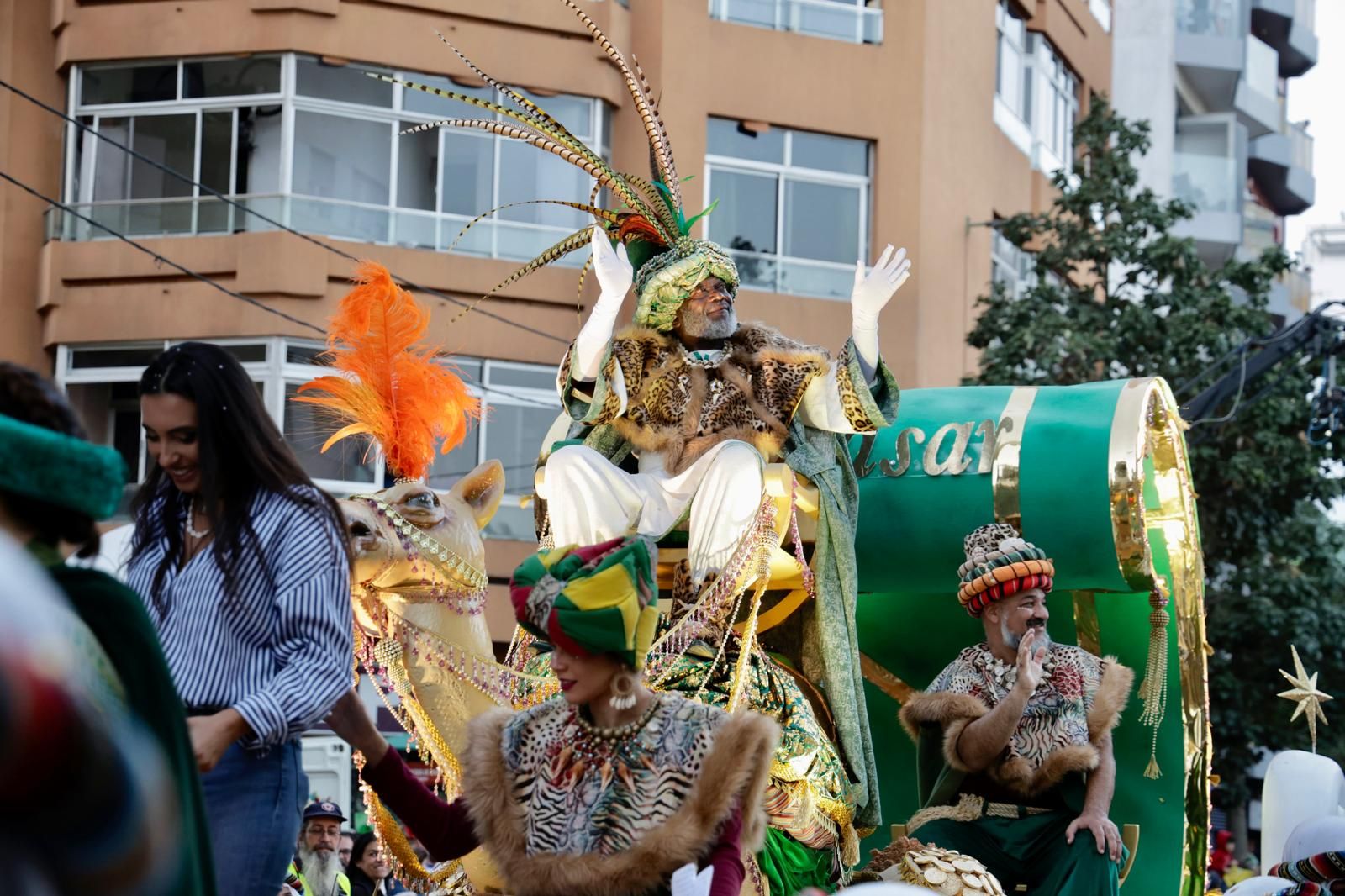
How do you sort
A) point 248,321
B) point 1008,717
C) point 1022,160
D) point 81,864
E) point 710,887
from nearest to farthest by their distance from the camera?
point 81,864 → point 710,887 → point 1008,717 → point 248,321 → point 1022,160

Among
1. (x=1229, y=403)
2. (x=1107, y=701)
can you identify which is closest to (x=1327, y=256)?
(x=1229, y=403)

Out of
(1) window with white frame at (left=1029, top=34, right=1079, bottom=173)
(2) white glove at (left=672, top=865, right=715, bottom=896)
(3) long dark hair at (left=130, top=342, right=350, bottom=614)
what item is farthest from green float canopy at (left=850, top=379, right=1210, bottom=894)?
(1) window with white frame at (left=1029, top=34, right=1079, bottom=173)

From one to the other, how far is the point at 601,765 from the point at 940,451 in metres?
4.32

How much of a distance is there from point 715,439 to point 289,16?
1438 centimetres

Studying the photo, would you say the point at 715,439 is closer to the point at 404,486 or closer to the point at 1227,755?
the point at 404,486

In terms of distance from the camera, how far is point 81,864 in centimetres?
252

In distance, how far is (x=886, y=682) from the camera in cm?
901

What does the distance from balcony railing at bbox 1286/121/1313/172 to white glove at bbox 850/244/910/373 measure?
120 ft

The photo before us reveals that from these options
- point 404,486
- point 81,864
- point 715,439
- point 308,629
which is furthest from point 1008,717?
point 81,864

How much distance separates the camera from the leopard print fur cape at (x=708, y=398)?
7.39 metres

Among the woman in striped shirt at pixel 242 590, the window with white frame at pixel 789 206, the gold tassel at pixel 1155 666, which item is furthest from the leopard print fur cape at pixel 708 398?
the window with white frame at pixel 789 206

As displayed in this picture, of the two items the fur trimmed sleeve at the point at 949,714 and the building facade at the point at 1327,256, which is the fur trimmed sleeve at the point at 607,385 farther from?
the building facade at the point at 1327,256

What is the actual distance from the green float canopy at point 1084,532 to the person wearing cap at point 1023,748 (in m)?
0.65

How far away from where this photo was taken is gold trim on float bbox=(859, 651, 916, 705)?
8.98m
